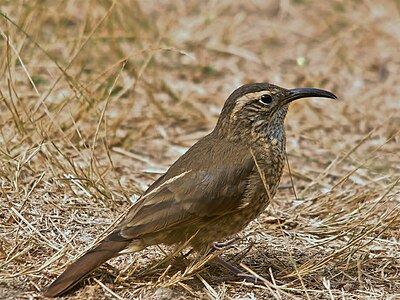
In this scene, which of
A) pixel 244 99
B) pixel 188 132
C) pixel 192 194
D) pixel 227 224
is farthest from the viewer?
pixel 188 132

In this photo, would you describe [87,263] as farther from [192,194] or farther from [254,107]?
[254,107]

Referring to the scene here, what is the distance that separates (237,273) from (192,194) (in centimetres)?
56

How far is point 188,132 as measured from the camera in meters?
7.33

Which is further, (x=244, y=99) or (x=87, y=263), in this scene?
(x=244, y=99)

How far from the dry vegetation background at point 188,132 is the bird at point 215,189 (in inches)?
7.0

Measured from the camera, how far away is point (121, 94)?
6.97 meters

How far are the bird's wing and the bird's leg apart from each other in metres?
0.38

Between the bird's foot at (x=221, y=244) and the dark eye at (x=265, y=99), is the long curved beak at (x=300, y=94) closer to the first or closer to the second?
the dark eye at (x=265, y=99)

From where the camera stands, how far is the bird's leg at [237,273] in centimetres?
472

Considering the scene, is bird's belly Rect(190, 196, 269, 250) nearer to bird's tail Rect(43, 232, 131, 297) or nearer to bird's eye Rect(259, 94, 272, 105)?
bird's tail Rect(43, 232, 131, 297)

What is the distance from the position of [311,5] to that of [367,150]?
3242 mm

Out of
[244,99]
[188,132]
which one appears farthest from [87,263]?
[188,132]

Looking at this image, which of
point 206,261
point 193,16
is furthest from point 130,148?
point 193,16

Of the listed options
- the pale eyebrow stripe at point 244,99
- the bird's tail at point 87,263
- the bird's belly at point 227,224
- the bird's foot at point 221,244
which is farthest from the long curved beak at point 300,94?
the bird's tail at point 87,263
